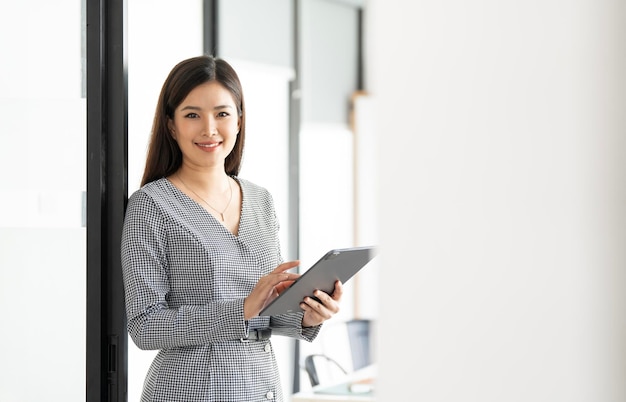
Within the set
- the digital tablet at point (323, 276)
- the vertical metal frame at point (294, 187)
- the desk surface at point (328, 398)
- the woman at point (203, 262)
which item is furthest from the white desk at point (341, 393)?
the vertical metal frame at point (294, 187)

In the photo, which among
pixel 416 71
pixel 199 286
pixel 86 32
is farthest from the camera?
pixel 86 32

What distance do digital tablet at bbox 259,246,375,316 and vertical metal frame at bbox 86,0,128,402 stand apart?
473 millimetres

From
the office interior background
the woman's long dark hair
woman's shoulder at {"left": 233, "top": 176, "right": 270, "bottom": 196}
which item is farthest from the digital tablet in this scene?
the office interior background

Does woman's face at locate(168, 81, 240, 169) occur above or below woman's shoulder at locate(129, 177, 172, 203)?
above

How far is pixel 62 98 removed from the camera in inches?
75.2

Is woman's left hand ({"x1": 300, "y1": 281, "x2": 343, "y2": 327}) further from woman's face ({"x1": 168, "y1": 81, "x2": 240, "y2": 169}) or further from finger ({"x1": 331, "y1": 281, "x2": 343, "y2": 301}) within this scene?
woman's face ({"x1": 168, "y1": 81, "x2": 240, "y2": 169})

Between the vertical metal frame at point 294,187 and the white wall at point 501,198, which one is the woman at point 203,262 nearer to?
the white wall at point 501,198

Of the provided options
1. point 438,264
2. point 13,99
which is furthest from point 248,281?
point 438,264

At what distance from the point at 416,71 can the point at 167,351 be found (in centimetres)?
119

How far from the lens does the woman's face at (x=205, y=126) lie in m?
1.77

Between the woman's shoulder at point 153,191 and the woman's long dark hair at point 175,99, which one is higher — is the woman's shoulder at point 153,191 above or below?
below

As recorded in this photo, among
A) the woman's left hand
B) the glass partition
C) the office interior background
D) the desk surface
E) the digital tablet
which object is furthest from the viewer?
the desk surface

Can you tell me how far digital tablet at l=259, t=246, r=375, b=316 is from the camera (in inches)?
60.2

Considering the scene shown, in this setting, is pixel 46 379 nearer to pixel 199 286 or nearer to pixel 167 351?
pixel 167 351
